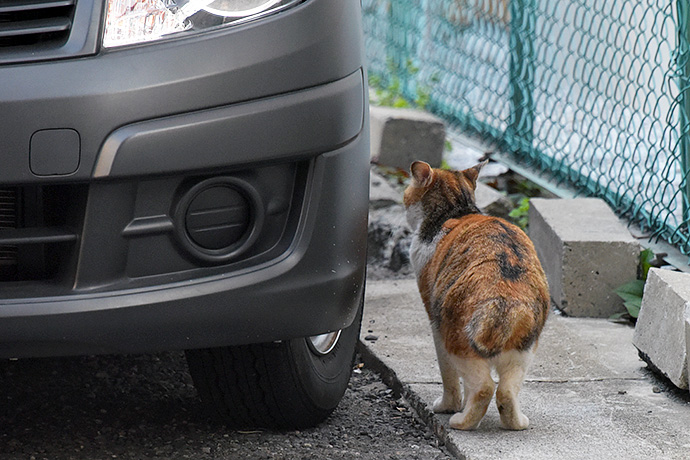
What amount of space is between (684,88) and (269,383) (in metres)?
2.20

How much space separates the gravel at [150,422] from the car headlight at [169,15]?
1.14 metres

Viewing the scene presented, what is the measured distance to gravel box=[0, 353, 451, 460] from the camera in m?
2.56

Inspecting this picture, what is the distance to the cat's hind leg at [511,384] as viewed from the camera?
248 centimetres

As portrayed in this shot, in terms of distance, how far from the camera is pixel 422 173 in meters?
2.97

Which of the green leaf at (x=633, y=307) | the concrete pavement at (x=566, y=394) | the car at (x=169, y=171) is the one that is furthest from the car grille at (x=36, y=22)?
the green leaf at (x=633, y=307)

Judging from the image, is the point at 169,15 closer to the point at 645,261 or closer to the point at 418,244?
the point at 418,244

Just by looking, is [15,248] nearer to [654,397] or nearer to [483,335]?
[483,335]

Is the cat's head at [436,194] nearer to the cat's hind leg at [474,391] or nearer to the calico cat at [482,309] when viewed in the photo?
the calico cat at [482,309]

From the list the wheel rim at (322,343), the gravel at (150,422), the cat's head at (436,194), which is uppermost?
the cat's head at (436,194)

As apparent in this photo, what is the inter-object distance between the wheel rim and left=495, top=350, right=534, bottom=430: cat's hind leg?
496 mm

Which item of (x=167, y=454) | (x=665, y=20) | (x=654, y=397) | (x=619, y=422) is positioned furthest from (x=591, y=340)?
(x=167, y=454)

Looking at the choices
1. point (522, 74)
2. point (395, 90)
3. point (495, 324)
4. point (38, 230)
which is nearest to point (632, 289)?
point (495, 324)

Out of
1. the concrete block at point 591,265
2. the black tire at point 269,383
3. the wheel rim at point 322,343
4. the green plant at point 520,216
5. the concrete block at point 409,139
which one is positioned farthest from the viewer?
the concrete block at point 409,139

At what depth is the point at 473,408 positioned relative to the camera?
256 centimetres
